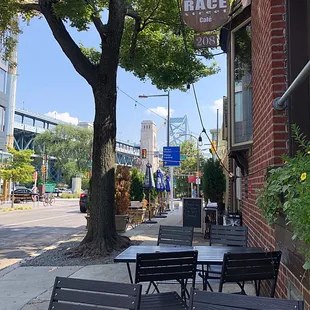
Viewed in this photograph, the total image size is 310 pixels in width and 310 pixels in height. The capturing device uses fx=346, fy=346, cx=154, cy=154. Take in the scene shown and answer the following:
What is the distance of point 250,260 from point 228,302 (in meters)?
1.21

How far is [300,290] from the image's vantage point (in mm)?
2602

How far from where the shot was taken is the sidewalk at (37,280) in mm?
4953

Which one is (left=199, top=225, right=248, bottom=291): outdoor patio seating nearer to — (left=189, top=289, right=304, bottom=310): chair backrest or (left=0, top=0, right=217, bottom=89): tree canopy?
(left=189, top=289, right=304, bottom=310): chair backrest

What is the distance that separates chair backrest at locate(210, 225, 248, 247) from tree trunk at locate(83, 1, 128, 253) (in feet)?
11.6

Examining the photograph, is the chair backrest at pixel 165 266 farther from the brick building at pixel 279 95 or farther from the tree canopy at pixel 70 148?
the tree canopy at pixel 70 148

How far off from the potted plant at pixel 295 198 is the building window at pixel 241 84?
2966 millimetres

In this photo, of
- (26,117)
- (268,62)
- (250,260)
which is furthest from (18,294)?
(26,117)

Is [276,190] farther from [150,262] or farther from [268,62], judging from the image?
[268,62]

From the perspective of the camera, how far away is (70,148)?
219 ft

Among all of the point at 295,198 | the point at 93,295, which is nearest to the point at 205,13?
the point at 295,198

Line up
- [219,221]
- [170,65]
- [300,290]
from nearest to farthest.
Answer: [300,290] → [219,221] → [170,65]

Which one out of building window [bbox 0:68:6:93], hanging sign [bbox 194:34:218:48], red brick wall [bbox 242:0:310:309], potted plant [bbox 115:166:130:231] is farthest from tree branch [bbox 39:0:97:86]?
building window [bbox 0:68:6:93]

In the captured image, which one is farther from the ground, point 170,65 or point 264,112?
Result: point 170,65

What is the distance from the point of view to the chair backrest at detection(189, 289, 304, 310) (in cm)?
192
